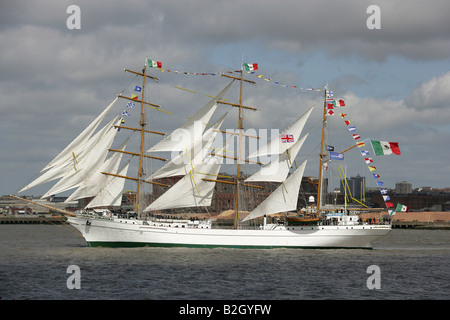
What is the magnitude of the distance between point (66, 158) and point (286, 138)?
21.5m

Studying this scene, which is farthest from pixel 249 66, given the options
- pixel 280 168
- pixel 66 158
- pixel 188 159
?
pixel 66 158

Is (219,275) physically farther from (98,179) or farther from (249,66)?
(249,66)

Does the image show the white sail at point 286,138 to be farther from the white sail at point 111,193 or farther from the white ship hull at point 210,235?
the white sail at point 111,193

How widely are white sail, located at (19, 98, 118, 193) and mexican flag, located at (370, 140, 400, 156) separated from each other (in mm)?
26082

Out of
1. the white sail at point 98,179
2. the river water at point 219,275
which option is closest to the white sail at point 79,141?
the white sail at point 98,179

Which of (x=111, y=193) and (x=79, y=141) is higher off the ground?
(x=79, y=141)

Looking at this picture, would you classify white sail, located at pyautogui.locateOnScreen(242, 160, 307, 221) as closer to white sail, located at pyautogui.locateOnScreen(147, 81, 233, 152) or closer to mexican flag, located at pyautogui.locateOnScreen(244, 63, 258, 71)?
white sail, located at pyautogui.locateOnScreen(147, 81, 233, 152)

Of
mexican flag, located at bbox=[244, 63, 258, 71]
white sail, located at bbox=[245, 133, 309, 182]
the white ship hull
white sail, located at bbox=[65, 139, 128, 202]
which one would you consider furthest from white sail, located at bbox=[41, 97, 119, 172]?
white sail, located at bbox=[245, 133, 309, 182]

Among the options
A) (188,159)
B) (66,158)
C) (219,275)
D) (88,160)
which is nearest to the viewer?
(219,275)

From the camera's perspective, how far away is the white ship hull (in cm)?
6078

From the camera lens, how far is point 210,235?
61.1 meters

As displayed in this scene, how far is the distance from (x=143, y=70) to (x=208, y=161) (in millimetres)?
11967

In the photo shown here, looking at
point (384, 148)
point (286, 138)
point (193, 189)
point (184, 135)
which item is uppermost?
point (184, 135)
